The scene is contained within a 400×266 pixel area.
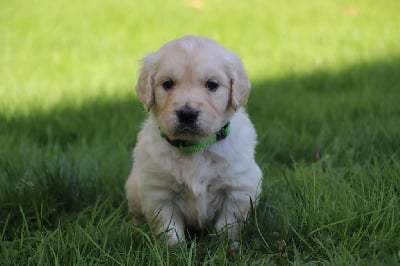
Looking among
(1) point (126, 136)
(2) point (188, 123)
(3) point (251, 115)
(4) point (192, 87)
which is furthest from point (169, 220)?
(3) point (251, 115)

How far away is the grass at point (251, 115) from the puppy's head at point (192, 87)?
49 centimetres

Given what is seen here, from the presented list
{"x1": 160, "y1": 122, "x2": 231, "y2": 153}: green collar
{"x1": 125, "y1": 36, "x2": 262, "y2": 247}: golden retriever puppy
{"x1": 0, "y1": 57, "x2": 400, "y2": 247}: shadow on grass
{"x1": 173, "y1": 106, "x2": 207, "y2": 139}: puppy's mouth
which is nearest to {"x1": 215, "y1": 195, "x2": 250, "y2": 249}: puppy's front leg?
{"x1": 125, "y1": 36, "x2": 262, "y2": 247}: golden retriever puppy

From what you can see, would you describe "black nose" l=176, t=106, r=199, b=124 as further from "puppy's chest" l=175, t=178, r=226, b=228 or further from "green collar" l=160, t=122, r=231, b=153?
"puppy's chest" l=175, t=178, r=226, b=228

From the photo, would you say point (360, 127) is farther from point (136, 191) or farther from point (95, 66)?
point (95, 66)

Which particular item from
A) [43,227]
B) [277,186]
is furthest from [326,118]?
[43,227]

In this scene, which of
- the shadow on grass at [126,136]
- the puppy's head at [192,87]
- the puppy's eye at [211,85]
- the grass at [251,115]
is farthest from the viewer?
the shadow on grass at [126,136]

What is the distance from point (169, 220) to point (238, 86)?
71cm

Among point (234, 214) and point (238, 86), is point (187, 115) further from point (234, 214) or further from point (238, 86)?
point (234, 214)

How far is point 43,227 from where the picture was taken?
8.80ft

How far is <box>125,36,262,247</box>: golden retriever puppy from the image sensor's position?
2.66 metres

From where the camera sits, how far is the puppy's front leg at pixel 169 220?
107 inches

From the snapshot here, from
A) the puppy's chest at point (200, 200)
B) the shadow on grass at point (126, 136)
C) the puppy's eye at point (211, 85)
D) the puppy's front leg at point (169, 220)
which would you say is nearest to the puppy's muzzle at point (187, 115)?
the puppy's eye at point (211, 85)

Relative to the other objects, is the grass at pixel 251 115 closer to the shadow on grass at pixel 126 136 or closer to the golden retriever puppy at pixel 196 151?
the shadow on grass at pixel 126 136

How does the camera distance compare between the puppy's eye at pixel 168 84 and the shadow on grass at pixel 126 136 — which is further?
the shadow on grass at pixel 126 136
